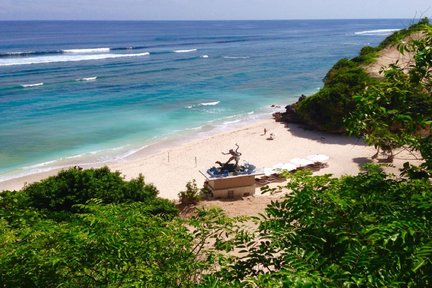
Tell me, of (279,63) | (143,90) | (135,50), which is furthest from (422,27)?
(135,50)

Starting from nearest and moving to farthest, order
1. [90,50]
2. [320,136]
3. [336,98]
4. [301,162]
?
1. [301,162]
2. [320,136]
3. [336,98]
4. [90,50]

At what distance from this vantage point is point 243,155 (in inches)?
894

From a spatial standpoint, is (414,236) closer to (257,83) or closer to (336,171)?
(336,171)

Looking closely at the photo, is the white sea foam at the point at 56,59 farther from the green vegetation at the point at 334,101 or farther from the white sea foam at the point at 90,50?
the green vegetation at the point at 334,101

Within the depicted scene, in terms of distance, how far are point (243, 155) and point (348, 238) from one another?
1952 centimetres

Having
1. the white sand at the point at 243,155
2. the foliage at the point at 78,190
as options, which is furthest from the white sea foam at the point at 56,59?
the foliage at the point at 78,190

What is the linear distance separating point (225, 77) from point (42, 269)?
45.4 m

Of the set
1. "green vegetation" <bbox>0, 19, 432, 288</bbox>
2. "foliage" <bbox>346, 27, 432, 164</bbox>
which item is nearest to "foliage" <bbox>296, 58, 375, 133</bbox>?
"foliage" <bbox>346, 27, 432, 164</bbox>

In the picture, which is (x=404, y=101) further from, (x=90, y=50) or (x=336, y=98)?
(x=90, y=50)

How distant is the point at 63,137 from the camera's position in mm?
26281

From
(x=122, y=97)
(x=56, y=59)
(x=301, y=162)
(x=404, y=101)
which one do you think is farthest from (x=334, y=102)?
(x=56, y=59)

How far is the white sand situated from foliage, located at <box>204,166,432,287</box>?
1350cm

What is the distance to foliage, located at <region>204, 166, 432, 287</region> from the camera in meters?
2.76

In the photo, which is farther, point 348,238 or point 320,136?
point 320,136
